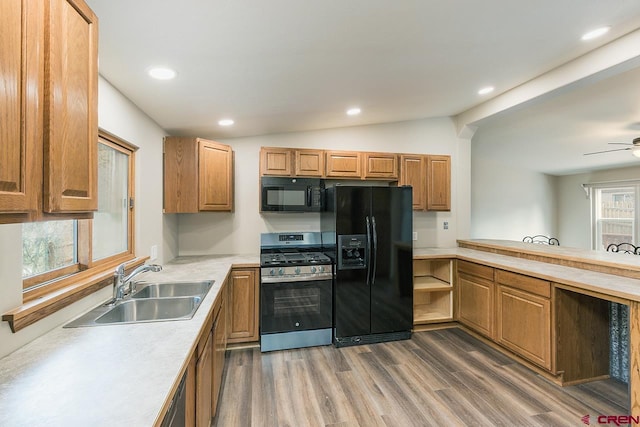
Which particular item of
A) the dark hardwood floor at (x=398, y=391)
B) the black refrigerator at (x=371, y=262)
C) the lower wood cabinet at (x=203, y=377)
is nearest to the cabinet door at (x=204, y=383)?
the lower wood cabinet at (x=203, y=377)

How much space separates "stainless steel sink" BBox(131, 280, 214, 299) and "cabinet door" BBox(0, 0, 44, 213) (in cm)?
146

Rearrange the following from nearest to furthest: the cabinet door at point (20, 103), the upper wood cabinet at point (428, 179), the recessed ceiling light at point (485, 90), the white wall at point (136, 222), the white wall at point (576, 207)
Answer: the cabinet door at point (20, 103)
the white wall at point (136, 222)
the recessed ceiling light at point (485, 90)
the upper wood cabinet at point (428, 179)
the white wall at point (576, 207)

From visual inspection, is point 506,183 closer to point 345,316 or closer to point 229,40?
point 345,316

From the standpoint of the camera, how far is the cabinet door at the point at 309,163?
3.37 m

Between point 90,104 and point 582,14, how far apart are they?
2.65 meters

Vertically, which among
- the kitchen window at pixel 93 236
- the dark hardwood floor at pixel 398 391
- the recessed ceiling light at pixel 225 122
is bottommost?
the dark hardwood floor at pixel 398 391

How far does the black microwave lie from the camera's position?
10.7 ft

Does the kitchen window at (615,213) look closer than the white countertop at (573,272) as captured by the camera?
No

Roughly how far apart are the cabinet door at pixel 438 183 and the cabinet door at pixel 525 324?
1270 mm

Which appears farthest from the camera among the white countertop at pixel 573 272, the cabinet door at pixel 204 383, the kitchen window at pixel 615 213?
the kitchen window at pixel 615 213

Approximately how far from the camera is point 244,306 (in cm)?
295

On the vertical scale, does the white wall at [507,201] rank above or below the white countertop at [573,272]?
above

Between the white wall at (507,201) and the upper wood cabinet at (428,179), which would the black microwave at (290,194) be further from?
the white wall at (507,201)

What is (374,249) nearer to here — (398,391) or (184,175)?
(398,391)
